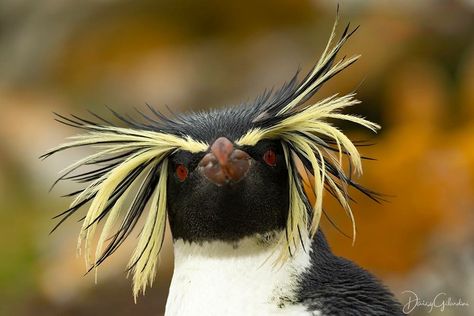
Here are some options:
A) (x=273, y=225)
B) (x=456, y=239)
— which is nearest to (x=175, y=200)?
(x=273, y=225)

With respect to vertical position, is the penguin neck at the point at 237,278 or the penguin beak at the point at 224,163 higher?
the penguin beak at the point at 224,163

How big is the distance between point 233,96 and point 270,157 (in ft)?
27.5

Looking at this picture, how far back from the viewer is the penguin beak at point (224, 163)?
4102mm

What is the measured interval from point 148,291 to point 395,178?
101 inches

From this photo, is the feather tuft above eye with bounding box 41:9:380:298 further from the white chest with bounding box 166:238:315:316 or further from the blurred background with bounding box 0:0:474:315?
the blurred background with bounding box 0:0:474:315

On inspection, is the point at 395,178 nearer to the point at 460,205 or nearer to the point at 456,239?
the point at 460,205

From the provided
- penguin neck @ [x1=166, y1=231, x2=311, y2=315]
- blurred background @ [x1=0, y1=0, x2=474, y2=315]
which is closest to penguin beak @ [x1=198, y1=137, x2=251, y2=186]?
penguin neck @ [x1=166, y1=231, x2=311, y2=315]
